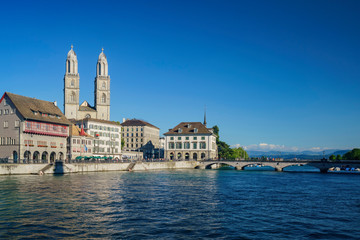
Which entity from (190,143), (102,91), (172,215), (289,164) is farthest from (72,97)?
(172,215)

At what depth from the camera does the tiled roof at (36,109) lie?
7338 cm

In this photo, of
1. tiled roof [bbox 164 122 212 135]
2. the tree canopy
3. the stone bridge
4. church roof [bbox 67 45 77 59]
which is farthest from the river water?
the tree canopy

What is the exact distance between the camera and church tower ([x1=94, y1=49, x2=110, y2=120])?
13325cm

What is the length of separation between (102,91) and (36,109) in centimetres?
5744

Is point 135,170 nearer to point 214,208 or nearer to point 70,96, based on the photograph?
point 70,96

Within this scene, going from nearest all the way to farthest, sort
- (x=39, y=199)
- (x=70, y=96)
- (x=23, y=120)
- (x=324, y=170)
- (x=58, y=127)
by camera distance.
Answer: (x=39, y=199) → (x=23, y=120) → (x=58, y=127) → (x=324, y=170) → (x=70, y=96)

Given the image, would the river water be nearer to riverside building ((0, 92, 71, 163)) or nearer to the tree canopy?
riverside building ((0, 92, 71, 163))

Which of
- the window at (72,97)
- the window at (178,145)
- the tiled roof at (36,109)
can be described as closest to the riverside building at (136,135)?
the window at (178,145)

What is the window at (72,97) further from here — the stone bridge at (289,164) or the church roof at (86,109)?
the stone bridge at (289,164)

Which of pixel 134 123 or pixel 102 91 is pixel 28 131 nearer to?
pixel 102 91

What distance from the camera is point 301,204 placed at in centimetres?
3612

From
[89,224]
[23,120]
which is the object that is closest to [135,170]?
[23,120]

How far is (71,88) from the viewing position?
5022 inches

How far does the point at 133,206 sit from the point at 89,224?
26.1 ft
